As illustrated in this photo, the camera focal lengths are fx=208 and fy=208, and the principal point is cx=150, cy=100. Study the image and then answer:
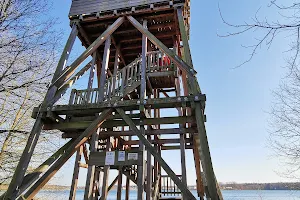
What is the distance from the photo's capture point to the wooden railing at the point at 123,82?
282 inches

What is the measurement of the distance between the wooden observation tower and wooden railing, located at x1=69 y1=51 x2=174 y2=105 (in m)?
0.03

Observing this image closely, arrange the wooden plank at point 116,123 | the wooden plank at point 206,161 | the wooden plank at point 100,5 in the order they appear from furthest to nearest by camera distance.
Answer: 1. the wooden plank at point 100,5
2. the wooden plank at point 116,123
3. the wooden plank at point 206,161

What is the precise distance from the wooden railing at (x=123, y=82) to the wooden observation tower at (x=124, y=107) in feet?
0.11

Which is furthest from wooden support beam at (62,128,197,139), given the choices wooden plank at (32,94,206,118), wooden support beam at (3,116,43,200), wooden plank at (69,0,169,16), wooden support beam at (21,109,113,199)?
wooden plank at (69,0,169,16)

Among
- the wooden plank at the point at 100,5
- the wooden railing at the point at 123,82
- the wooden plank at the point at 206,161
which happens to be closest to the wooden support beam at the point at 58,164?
the wooden railing at the point at 123,82

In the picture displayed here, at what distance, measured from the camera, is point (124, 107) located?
6.17 m

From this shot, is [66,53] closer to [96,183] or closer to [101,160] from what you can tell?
[101,160]

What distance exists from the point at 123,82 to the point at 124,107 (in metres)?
1.53

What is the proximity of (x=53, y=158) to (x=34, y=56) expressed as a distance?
13.1 ft

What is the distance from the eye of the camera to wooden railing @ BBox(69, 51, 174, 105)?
7152 millimetres

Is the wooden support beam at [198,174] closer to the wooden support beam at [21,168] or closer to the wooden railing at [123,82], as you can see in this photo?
the wooden railing at [123,82]

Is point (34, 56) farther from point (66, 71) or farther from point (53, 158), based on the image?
point (53, 158)

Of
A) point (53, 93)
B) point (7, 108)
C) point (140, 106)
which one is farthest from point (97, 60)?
point (140, 106)

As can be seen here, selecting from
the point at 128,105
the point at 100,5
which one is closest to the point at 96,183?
the point at 128,105
